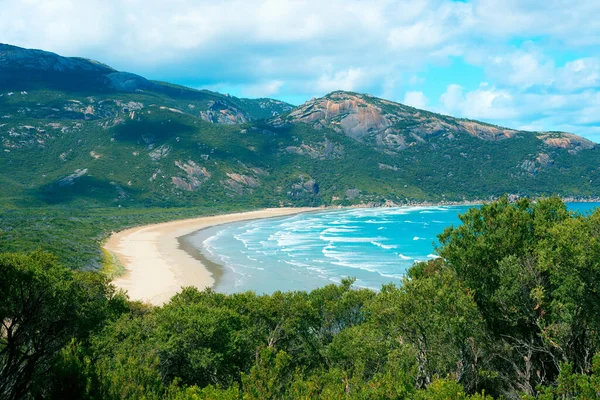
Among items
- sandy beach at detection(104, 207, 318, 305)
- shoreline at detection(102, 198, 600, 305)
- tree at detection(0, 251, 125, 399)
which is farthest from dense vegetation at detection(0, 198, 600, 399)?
sandy beach at detection(104, 207, 318, 305)

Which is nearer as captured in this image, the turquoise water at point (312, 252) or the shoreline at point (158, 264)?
the shoreline at point (158, 264)

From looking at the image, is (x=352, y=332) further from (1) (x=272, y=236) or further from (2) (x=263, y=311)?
(1) (x=272, y=236)

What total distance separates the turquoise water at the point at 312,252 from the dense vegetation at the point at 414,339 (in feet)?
66.7

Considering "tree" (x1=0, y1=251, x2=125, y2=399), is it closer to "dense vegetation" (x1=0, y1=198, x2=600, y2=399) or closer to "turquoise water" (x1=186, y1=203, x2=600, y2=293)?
"dense vegetation" (x1=0, y1=198, x2=600, y2=399)

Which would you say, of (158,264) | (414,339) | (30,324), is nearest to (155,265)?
(158,264)

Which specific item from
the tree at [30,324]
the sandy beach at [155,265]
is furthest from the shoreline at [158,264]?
the tree at [30,324]

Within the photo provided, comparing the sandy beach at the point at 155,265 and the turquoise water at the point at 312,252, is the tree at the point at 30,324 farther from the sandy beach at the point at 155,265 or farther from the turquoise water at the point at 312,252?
→ the sandy beach at the point at 155,265

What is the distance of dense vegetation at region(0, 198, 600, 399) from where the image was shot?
16.8 metres

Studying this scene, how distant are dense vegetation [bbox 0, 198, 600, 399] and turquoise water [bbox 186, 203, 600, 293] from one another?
2034 cm

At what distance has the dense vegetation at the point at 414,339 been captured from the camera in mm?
16781

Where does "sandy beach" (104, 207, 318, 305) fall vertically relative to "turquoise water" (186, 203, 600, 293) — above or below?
below

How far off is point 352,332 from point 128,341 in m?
13.2

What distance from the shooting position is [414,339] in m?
22.3

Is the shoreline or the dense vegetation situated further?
the shoreline
